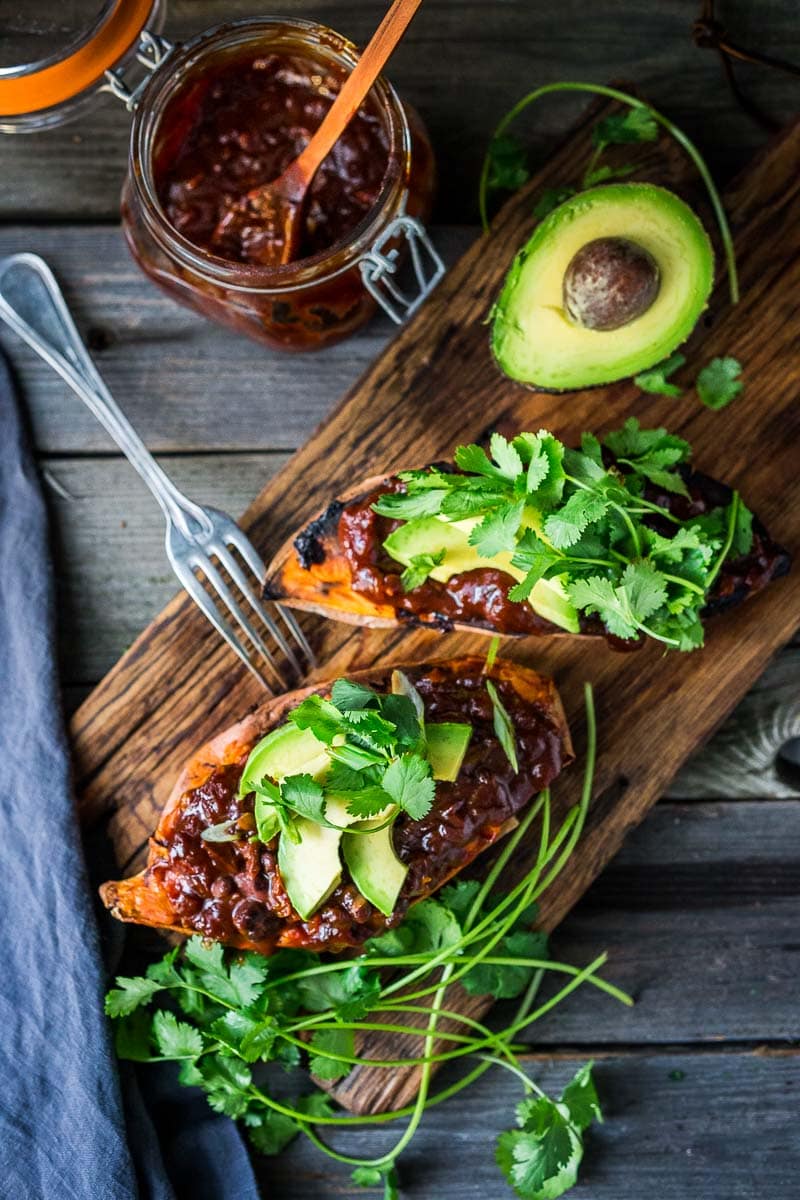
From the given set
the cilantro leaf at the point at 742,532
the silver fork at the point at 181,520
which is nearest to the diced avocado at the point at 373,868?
the silver fork at the point at 181,520

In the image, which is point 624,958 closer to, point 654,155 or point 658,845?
point 658,845

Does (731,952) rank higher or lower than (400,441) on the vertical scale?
lower

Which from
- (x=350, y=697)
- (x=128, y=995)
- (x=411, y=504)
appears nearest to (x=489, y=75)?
(x=411, y=504)

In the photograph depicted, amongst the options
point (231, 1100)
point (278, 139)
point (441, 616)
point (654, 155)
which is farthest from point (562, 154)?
point (231, 1100)

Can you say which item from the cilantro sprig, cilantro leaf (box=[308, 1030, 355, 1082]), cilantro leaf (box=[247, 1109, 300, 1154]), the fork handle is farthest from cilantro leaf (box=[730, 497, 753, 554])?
cilantro leaf (box=[247, 1109, 300, 1154])

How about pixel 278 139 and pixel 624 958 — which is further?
pixel 624 958

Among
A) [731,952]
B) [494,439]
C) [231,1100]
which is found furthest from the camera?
[731,952]

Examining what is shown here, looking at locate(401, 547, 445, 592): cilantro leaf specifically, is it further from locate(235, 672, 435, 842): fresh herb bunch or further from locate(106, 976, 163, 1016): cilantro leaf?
locate(106, 976, 163, 1016): cilantro leaf
